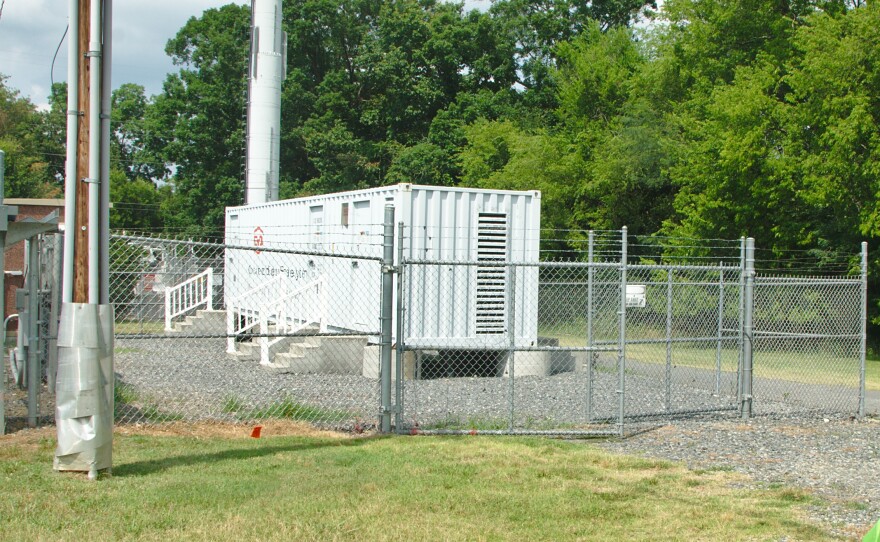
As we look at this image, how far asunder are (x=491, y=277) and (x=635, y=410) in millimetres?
3881

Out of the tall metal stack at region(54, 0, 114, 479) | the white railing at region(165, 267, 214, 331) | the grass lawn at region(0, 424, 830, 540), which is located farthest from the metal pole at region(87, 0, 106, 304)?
the white railing at region(165, 267, 214, 331)

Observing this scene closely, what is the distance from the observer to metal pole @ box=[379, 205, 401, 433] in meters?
8.89

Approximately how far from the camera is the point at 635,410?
11.7 meters

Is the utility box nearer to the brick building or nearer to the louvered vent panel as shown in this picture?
the louvered vent panel

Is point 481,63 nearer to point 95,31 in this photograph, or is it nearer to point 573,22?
point 573,22

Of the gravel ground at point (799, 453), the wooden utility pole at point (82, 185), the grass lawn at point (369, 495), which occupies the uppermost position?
the wooden utility pole at point (82, 185)

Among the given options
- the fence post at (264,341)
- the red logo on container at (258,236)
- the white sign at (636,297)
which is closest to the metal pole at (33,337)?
the fence post at (264,341)

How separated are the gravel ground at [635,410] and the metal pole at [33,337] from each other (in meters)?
0.95

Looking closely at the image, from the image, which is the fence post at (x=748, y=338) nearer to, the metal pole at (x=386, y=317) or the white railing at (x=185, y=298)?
the metal pole at (x=386, y=317)

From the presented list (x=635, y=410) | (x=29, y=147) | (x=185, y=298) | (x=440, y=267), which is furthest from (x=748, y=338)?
(x=29, y=147)

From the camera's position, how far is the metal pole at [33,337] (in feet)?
27.9

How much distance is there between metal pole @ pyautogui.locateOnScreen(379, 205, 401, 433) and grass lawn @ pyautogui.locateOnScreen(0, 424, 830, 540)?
645 mm

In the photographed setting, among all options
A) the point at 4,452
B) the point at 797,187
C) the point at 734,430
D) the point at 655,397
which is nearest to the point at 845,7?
the point at 797,187

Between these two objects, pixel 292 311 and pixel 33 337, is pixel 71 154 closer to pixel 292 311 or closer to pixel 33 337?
pixel 33 337
